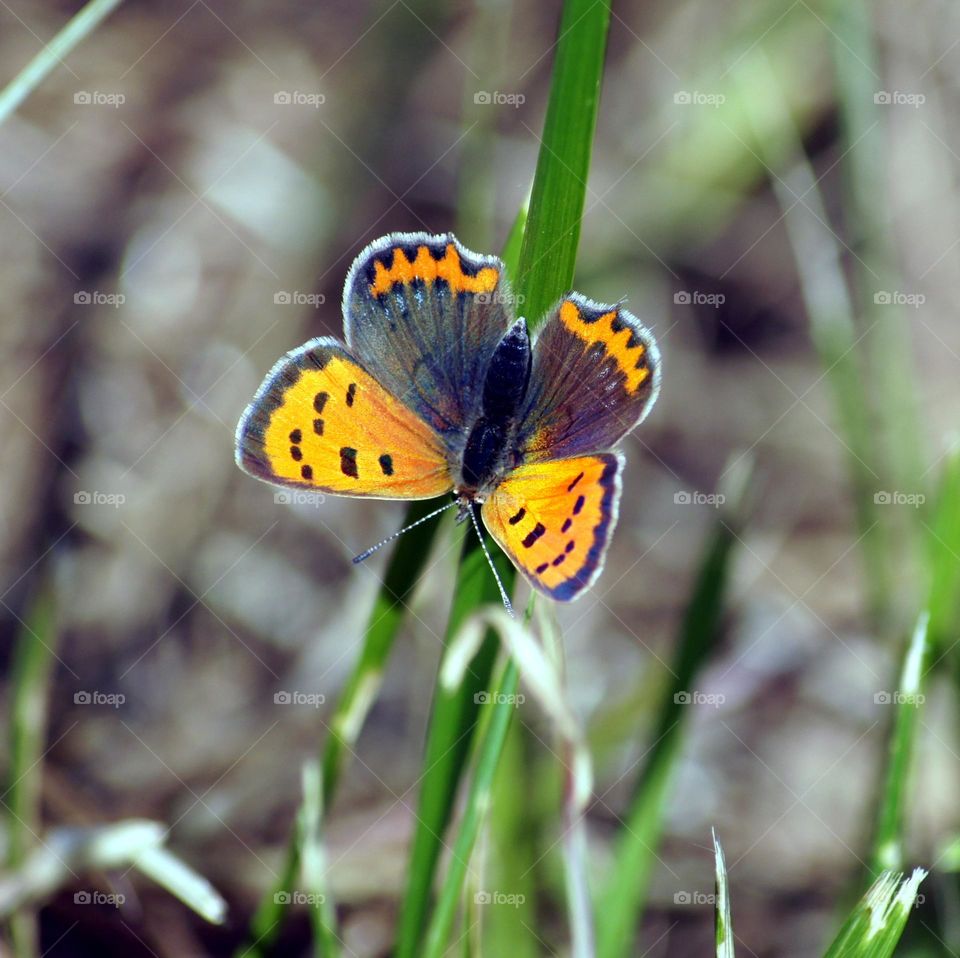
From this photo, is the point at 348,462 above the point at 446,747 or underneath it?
above
